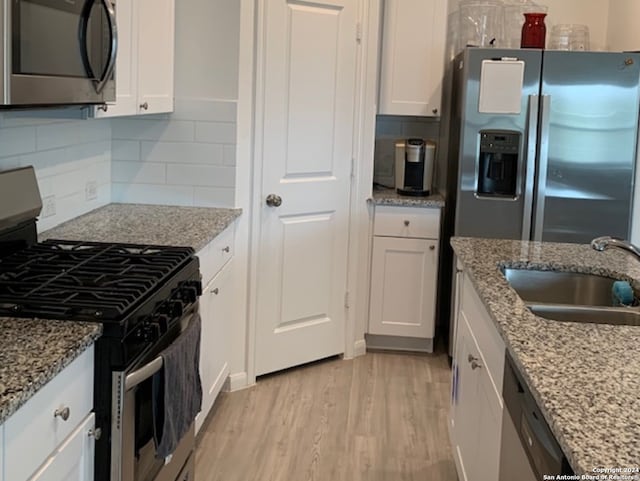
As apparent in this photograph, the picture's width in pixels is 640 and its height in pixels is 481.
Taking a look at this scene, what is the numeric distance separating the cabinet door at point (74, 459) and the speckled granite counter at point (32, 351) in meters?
0.18

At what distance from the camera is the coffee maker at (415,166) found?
4305mm

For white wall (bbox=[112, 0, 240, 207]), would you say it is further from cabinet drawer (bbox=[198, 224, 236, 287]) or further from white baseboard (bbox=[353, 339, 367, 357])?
white baseboard (bbox=[353, 339, 367, 357])

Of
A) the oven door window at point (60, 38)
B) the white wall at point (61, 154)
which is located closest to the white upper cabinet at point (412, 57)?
the white wall at point (61, 154)

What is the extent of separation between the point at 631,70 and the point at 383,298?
176cm

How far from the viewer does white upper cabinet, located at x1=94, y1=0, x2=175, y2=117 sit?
2.72 m

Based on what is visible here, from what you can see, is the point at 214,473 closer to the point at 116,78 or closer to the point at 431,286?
the point at 116,78

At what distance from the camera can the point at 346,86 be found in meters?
3.90

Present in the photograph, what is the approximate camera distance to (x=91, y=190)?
131 inches

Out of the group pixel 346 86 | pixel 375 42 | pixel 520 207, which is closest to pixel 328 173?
pixel 346 86

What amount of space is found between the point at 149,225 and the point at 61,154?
44 centimetres

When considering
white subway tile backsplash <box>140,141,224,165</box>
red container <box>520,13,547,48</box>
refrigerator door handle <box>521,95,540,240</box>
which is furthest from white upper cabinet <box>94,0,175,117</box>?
red container <box>520,13,547,48</box>

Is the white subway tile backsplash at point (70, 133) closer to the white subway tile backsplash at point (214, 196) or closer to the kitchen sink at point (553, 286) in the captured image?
the white subway tile backsplash at point (214, 196)

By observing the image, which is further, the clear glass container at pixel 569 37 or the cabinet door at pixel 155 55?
the clear glass container at pixel 569 37

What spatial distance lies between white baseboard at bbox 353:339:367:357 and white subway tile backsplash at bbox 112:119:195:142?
1521 mm
